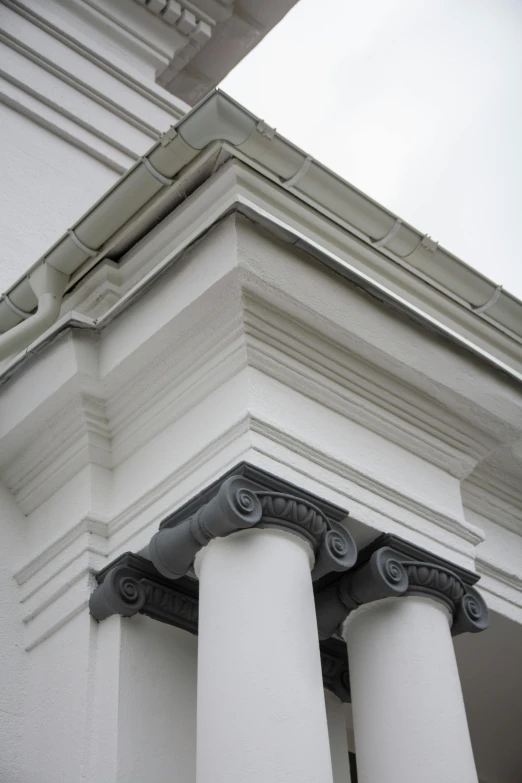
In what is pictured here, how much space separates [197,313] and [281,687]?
1525 mm

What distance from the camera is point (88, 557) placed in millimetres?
4305

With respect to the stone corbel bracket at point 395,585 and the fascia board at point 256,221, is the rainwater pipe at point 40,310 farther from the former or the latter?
the stone corbel bracket at point 395,585

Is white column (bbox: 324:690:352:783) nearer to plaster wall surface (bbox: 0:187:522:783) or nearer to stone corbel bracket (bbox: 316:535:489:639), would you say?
stone corbel bracket (bbox: 316:535:489:639)

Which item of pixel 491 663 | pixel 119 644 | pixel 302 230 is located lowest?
pixel 119 644

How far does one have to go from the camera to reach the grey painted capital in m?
3.71

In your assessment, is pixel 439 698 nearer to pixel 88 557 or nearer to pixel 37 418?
pixel 88 557

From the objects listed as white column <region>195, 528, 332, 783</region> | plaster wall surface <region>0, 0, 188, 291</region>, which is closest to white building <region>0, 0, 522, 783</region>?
white column <region>195, 528, 332, 783</region>

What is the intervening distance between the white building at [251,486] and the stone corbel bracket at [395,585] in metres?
0.01

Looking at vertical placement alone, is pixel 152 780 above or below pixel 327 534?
below

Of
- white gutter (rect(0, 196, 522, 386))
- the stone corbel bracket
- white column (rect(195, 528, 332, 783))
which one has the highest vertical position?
white gutter (rect(0, 196, 522, 386))

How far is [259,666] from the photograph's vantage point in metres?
3.44

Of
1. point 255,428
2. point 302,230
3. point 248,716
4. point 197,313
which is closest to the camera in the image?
point 248,716

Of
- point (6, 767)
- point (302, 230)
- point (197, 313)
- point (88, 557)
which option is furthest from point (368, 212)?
point (6, 767)

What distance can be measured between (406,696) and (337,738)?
30.3 inches
